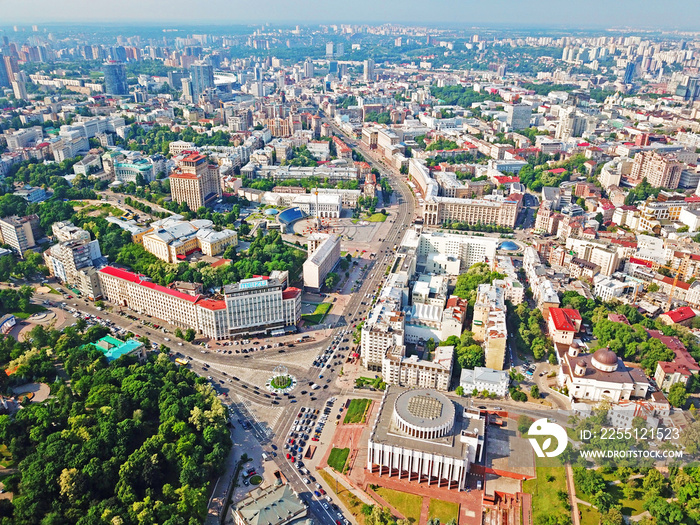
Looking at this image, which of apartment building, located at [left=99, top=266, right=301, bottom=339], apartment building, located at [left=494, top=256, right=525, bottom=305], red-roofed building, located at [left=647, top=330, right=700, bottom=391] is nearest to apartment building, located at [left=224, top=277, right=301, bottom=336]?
apartment building, located at [left=99, top=266, right=301, bottom=339]

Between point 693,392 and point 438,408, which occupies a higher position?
point 438,408

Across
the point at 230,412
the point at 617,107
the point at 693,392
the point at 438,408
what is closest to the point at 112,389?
the point at 230,412

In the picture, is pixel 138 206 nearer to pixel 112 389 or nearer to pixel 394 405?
pixel 112 389

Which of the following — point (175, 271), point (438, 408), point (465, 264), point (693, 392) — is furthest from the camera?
point (465, 264)

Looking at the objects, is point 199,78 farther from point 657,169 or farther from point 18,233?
point 657,169

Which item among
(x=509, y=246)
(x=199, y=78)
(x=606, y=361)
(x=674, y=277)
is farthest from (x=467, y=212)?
(x=199, y=78)

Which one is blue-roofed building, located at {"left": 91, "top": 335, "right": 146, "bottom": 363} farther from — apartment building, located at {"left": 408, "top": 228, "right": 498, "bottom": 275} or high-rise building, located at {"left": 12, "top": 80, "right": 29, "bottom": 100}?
high-rise building, located at {"left": 12, "top": 80, "right": 29, "bottom": 100}
